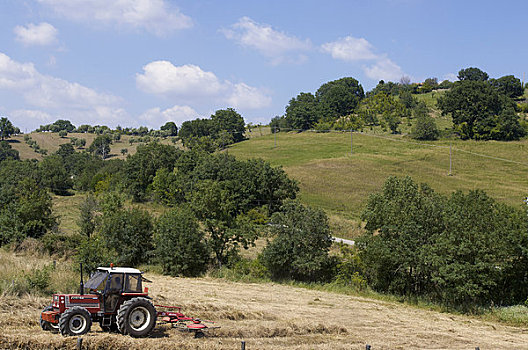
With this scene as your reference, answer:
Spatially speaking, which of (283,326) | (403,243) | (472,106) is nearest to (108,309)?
(283,326)

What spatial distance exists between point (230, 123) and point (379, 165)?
206ft

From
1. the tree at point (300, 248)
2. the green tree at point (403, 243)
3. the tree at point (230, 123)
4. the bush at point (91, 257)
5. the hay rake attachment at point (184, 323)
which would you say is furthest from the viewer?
the tree at point (230, 123)

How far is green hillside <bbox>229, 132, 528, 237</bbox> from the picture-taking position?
71250 millimetres

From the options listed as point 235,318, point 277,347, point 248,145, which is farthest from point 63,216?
point 248,145

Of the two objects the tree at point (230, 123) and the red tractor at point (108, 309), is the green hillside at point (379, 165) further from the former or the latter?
the red tractor at point (108, 309)

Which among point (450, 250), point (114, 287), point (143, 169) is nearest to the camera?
point (114, 287)

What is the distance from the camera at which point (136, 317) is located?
14273 millimetres

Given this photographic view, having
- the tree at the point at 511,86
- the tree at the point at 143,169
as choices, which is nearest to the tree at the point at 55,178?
the tree at the point at 143,169

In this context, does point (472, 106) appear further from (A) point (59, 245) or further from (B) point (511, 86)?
(A) point (59, 245)

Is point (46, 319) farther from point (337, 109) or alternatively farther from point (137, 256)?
point (337, 109)

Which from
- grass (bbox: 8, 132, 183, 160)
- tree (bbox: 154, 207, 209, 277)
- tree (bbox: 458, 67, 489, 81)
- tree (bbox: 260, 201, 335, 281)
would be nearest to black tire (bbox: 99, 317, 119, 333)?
tree (bbox: 154, 207, 209, 277)

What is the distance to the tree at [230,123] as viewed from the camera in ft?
450

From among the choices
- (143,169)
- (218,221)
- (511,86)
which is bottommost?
(218,221)

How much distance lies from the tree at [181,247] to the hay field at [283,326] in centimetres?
533
